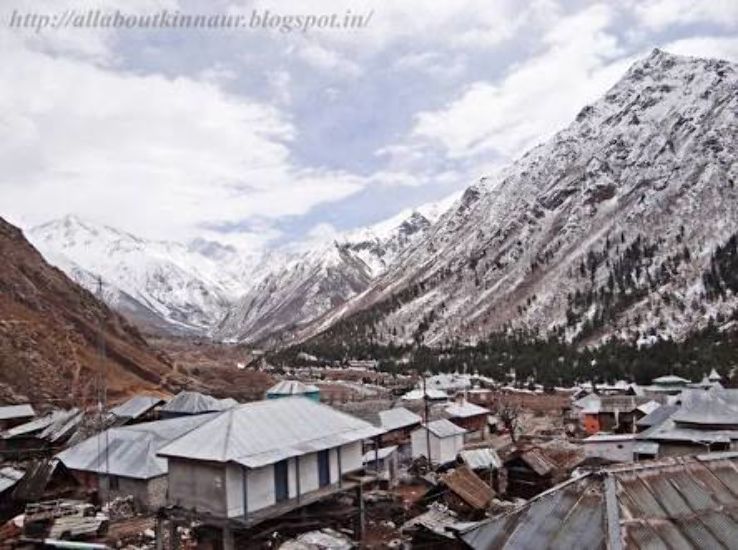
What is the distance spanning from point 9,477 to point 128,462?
6.86 meters

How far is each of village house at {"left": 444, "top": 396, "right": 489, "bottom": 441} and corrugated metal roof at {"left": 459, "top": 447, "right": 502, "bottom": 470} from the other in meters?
23.8

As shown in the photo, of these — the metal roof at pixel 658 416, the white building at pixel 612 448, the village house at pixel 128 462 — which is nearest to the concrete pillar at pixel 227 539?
the village house at pixel 128 462

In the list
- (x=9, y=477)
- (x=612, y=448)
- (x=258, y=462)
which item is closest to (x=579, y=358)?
(x=612, y=448)

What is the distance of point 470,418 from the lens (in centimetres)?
6925

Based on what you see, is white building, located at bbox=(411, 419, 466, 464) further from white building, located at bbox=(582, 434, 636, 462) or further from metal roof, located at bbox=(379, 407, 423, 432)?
white building, located at bbox=(582, 434, 636, 462)

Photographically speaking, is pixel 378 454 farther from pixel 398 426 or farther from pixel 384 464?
pixel 398 426

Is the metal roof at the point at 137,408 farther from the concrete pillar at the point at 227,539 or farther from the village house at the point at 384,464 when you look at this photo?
the concrete pillar at the point at 227,539

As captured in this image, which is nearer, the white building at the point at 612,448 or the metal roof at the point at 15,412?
the white building at the point at 612,448

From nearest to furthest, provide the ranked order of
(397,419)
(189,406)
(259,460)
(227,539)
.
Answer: (227,539), (259,460), (189,406), (397,419)

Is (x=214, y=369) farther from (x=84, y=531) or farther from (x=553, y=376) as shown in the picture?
(x=84, y=531)

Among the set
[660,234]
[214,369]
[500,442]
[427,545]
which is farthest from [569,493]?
[660,234]

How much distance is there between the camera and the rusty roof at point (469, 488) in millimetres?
34250

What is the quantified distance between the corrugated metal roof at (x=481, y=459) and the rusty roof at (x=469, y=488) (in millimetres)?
4104

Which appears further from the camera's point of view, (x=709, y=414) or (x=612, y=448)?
(x=612, y=448)
